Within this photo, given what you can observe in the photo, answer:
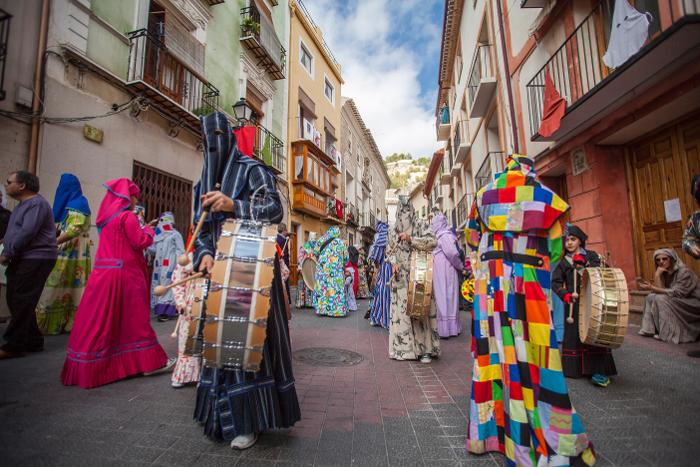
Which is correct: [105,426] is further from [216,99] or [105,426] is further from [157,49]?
[216,99]

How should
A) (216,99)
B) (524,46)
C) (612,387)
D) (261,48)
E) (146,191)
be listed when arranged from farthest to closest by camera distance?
(261,48) → (216,99) → (524,46) → (146,191) → (612,387)

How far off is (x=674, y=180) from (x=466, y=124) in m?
11.0

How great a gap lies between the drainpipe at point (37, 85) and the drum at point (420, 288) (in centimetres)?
640

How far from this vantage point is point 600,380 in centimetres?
325

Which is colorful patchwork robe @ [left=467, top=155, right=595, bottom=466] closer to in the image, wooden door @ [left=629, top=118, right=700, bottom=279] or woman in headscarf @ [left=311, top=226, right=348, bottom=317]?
wooden door @ [left=629, top=118, right=700, bottom=279]

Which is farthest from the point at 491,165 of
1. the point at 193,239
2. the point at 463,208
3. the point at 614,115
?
the point at 193,239

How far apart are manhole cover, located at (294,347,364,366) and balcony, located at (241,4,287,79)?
11739 mm

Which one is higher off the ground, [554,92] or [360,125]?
[360,125]

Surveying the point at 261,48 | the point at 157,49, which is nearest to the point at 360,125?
the point at 261,48

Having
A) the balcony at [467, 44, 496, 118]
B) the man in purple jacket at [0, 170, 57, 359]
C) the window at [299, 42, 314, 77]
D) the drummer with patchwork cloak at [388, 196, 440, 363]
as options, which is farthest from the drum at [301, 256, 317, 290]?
the window at [299, 42, 314, 77]

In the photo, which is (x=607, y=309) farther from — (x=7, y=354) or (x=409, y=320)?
(x=7, y=354)

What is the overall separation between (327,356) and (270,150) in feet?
38.7

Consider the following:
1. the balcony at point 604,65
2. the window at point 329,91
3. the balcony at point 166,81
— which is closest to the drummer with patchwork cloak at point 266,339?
the balcony at point 604,65

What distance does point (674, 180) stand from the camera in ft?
18.3
